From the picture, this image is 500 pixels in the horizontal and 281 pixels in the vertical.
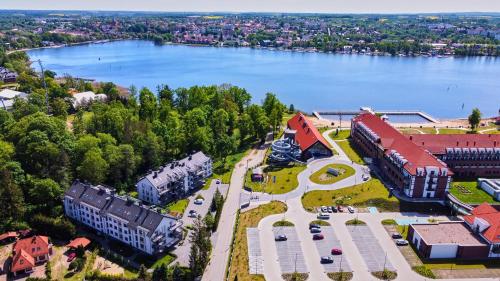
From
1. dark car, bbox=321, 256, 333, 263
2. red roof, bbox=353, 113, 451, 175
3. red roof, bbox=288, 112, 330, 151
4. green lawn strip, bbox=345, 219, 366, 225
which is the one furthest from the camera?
red roof, bbox=288, 112, 330, 151

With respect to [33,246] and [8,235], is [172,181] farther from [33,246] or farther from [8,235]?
[8,235]

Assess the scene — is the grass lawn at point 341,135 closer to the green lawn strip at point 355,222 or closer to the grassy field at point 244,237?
the grassy field at point 244,237

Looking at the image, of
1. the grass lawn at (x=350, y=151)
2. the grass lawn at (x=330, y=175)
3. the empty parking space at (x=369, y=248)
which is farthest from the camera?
the grass lawn at (x=350, y=151)

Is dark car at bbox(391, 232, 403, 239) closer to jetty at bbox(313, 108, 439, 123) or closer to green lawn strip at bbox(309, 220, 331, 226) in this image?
green lawn strip at bbox(309, 220, 331, 226)

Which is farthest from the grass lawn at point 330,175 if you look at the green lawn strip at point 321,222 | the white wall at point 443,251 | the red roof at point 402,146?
the white wall at point 443,251

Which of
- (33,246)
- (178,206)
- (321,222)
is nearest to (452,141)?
(321,222)

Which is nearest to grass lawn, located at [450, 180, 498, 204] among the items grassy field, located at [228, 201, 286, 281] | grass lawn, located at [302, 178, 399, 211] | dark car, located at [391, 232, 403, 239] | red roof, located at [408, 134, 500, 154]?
red roof, located at [408, 134, 500, 154]

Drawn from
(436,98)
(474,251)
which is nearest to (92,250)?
(474,251)
